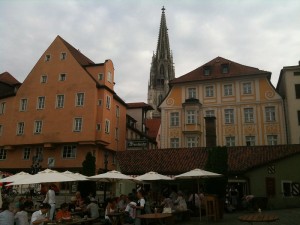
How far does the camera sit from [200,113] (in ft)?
131

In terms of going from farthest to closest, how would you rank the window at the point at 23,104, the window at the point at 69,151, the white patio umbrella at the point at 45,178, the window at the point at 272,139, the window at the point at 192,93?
the window at the point at 192,93, the window at the point at 23,104, the window at the point at 69,151, the window at the point at 272,139, the white patio umbrella at the point at 45,178

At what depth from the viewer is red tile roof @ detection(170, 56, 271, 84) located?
129 ft

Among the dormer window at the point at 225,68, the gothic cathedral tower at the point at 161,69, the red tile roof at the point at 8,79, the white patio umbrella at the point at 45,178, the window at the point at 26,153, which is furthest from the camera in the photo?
the gothic cathedral tower at the point at 161,69

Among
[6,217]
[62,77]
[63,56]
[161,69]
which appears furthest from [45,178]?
[161,69]

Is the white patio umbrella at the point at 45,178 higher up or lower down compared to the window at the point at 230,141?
lower down

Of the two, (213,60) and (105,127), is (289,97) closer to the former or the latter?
(213,60)

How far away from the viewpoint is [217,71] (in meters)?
41.0

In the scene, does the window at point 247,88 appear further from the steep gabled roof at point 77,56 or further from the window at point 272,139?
the steep gabled roof at point 77,56

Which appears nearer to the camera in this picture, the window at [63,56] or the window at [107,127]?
the window at [107,127]

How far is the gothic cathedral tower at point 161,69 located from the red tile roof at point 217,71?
53533 mm

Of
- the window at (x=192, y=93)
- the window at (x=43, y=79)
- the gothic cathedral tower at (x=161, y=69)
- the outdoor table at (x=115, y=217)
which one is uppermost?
the gothic cathedral tower at (x=161, y=69)

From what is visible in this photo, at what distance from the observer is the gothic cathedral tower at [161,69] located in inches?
3816

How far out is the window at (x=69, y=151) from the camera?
3719cm

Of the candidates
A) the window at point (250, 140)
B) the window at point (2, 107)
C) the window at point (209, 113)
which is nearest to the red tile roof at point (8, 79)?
the window at point (2, 107)
